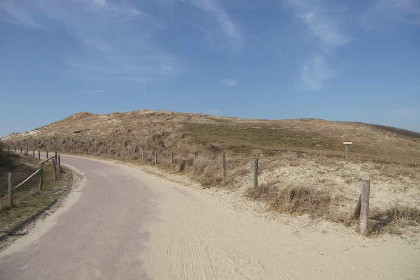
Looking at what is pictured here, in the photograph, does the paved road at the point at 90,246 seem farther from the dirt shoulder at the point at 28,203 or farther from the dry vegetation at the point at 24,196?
the dry vegetation at the point at 24,196

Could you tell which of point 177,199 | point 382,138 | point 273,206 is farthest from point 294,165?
point 382,138

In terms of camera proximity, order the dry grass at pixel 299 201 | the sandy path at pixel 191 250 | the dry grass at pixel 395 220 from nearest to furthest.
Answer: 1. the sandy path at pixel 191 250
2. the dry grass at pixel 395 220
3. the dry grass at pixel 299 201

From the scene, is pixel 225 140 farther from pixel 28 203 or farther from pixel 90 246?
pixel 90 246

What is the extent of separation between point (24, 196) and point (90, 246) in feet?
31.3

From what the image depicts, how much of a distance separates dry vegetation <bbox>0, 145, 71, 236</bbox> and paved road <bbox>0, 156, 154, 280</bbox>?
1.29 meters

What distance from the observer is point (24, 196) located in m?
15.6

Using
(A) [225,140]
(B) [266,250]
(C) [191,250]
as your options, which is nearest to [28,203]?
(C) [191,250]

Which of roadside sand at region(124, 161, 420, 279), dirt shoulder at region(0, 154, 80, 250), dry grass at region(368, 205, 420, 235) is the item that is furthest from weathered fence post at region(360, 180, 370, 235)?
dirt shoulder at region(0, 154, 80, 250)

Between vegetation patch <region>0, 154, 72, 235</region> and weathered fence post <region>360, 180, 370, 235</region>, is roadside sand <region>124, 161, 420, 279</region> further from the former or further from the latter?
vegetation patch <region>0, 154, 72, 235</region>

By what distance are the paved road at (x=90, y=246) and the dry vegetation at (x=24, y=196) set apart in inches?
50.7

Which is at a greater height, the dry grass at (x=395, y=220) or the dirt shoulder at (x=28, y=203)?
the dry grass at (x=395, y=220)

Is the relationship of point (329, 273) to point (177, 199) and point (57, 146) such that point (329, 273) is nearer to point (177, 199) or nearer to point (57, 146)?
point (177, 199)

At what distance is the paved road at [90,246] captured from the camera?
682 cm

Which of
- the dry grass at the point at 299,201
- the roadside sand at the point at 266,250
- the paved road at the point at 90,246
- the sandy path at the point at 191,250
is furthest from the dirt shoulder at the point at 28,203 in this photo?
the dry grass at the point at 299,201
